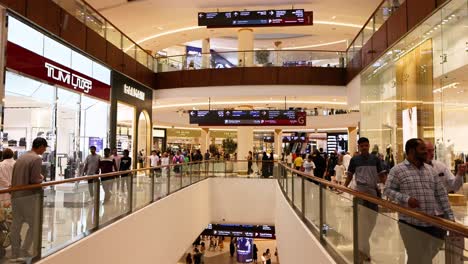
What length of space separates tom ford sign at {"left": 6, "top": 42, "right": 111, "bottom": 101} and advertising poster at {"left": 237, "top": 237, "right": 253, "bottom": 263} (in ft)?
46.7

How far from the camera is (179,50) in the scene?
115 ft

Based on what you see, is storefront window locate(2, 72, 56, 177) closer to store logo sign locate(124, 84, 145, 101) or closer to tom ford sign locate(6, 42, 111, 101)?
tom ford sign locate(6, 42, 111, 101)

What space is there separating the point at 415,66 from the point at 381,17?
7.06 ft

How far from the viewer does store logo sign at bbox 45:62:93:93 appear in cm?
977

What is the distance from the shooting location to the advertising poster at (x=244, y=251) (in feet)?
78.0

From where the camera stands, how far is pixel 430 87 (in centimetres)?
836

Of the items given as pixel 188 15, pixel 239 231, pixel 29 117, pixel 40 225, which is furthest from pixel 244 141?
pixel 40 225

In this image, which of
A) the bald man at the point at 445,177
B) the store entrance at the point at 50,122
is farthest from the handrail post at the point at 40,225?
the store entrance at the point at 50,122

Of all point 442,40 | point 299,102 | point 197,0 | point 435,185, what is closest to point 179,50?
point 299,102

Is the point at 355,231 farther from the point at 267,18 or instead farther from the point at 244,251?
the point at 244,251

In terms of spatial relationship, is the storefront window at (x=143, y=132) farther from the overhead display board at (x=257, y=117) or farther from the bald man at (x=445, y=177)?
the bald man at (x=445, y=177)

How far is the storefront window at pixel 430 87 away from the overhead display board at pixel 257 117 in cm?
554

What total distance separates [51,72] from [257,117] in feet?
28.2

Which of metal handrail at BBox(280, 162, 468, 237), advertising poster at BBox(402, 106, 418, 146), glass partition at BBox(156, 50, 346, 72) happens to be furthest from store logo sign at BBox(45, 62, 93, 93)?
metal handrail at BBox(280, 162, 468, 237)
